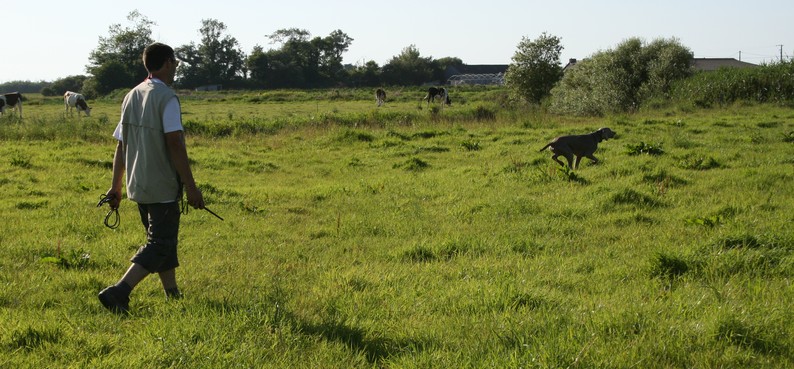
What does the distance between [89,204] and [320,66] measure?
93.6m

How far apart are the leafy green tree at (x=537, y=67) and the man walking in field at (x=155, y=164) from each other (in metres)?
41.4

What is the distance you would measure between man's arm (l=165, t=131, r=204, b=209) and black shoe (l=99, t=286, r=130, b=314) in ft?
2.88

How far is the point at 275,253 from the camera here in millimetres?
7434

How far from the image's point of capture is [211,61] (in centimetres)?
9775

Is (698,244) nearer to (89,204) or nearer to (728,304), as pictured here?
(728,304)

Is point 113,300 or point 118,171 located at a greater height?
point 118,171

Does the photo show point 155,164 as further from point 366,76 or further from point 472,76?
point 472,76

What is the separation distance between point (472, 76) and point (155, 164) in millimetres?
111768

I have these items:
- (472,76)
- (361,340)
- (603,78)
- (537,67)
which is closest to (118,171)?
(361,340)

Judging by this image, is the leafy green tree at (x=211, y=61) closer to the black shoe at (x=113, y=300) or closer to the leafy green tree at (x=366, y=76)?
the leafy green tree at (x=366, y=76)

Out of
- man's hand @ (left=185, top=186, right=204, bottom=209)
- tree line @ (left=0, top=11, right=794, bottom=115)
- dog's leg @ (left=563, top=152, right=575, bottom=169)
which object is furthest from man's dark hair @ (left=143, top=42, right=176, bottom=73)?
tree line @ (left=0, top=11, right=794, bottom=115)

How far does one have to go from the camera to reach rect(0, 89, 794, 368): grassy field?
4.13m

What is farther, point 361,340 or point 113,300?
point 113,300

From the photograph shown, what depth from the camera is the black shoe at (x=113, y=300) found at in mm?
4926
